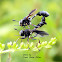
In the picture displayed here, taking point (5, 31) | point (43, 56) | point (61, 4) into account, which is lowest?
point (43, 56)

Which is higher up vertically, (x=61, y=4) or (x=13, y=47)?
(x=61, y=4)

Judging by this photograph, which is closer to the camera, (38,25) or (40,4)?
(38,25)

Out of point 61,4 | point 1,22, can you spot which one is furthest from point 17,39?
point 61,4

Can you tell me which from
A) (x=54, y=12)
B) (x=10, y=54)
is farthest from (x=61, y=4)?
(x=10, y=54)

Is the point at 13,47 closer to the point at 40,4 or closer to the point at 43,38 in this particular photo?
the point at 43,38

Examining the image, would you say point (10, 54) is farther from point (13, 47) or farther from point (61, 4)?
point (61, 4)

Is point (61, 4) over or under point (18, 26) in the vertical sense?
over
